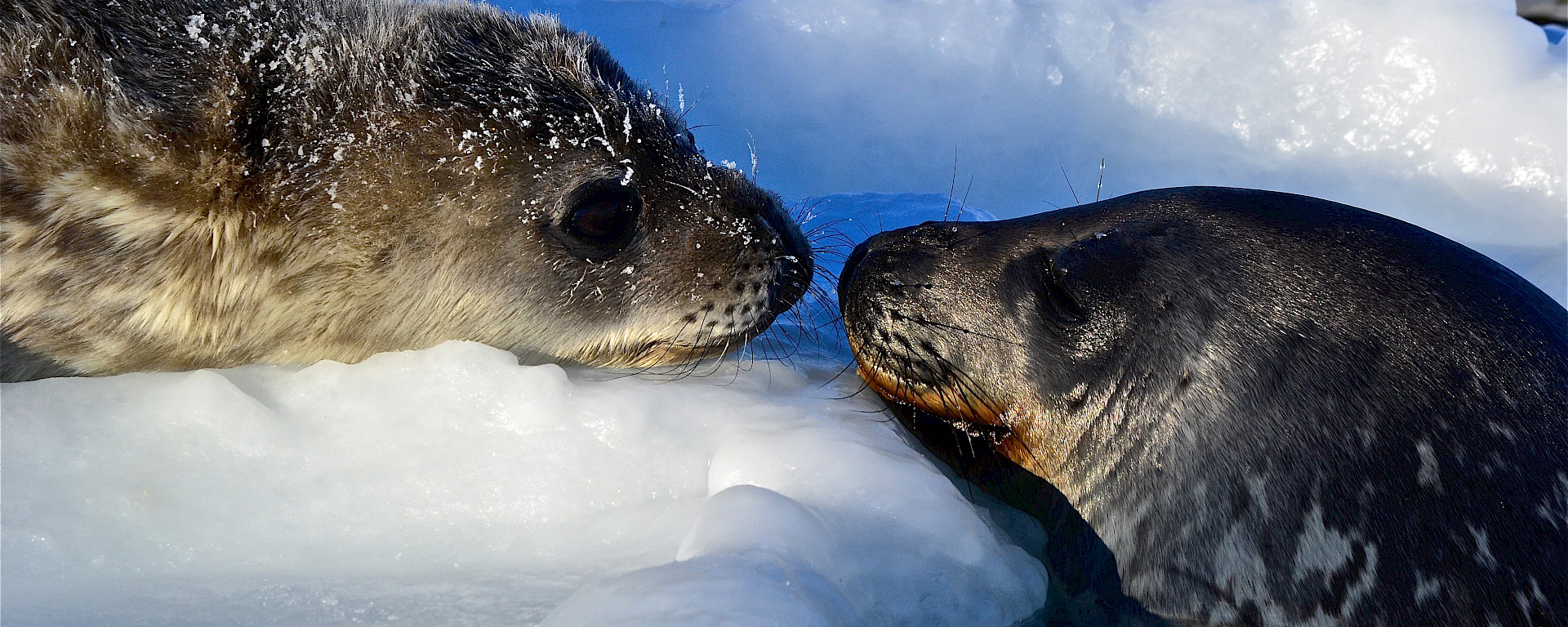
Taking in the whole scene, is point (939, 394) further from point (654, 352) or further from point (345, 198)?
point (345, 198)

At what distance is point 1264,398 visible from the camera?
1.86m

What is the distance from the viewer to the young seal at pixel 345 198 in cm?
178

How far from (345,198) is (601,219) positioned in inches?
19.1

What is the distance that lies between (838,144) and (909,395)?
390 centimetres

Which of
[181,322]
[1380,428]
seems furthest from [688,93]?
[1380,428]

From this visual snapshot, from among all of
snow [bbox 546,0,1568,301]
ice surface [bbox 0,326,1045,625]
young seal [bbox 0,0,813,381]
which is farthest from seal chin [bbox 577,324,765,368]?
snow [bbox 546,0,1568,301]

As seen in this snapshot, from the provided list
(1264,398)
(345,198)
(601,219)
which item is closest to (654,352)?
(601,219)

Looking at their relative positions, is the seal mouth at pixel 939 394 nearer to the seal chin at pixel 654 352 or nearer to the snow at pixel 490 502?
the snow at pixel 490 502

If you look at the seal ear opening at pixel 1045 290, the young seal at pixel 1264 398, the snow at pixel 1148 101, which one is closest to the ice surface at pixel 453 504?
the young seal at pixel 1264 398

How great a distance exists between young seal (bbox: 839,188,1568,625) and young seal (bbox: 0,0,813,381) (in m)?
0.51

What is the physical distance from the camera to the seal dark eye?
215cm

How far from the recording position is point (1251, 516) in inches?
71.5

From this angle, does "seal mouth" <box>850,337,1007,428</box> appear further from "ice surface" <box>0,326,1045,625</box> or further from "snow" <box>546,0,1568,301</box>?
"snow" <box>546,0,1568,301</box>

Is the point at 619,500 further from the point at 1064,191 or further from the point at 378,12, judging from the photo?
the point at 1064,191
